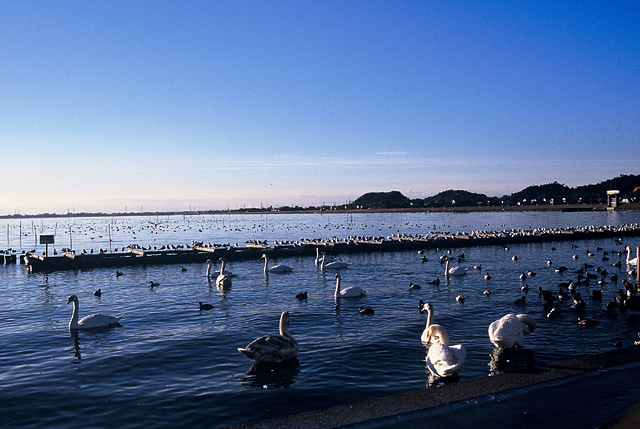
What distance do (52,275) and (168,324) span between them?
24.7 m

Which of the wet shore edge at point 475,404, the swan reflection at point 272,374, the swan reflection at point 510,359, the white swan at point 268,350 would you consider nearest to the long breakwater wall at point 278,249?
the white swan at point 268,350

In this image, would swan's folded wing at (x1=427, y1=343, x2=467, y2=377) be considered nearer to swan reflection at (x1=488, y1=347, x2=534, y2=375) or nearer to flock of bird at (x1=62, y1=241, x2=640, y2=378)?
flock of bird at (x1=62, y1=241, x2=640, y2=378)

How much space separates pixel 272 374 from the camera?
14773mm

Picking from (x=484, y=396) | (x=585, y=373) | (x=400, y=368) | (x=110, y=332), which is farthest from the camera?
(x=110, y=332)

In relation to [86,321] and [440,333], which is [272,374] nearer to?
[440,333]

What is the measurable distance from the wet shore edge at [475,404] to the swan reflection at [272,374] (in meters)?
3.85

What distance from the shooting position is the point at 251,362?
16.0m

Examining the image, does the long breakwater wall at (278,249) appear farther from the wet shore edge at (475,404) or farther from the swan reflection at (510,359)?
the wet shore edge at (475,404)

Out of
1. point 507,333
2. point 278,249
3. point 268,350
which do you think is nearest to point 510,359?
point 507,333

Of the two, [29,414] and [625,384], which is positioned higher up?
[625,384]

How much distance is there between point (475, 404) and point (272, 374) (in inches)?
245

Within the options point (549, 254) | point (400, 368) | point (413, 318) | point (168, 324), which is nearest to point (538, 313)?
point (413, 318)

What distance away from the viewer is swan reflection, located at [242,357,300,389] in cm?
1400

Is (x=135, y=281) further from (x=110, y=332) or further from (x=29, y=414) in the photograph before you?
(x=29, y=414)
